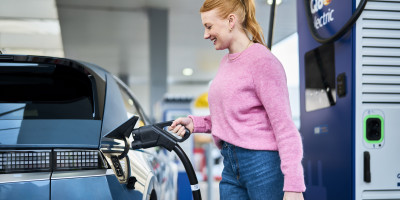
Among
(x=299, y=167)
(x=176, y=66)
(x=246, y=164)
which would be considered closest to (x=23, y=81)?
(x=246, y=164)

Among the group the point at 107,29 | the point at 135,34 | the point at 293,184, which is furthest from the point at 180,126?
the point at 135,34

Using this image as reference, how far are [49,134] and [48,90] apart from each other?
1.40 ft

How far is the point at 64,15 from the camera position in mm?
10633

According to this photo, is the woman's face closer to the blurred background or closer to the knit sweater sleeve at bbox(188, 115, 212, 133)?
the knit sweater sleeve at bbox(188, 115, 212, 133)

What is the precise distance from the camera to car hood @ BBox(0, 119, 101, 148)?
5.93ft

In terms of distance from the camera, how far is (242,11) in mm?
1845

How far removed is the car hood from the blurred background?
17.3 feet

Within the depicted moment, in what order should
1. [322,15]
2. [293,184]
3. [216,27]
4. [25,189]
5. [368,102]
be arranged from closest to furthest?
[293,184] → [25,189] → [216,27] → [368,102] → [322,15]

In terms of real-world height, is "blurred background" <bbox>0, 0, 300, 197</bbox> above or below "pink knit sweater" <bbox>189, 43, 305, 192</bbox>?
above

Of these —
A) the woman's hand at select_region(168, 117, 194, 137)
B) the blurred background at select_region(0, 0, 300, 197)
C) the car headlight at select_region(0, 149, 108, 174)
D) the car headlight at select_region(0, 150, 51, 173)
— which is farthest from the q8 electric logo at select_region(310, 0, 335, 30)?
the blurred background at select_region(0, 0, 300, 197)

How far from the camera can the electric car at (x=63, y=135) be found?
1.77 metres

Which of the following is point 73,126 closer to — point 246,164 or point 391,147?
point 246,164

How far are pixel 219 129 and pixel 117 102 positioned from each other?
709mm

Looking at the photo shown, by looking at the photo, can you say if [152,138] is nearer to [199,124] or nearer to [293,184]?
[199,124]
